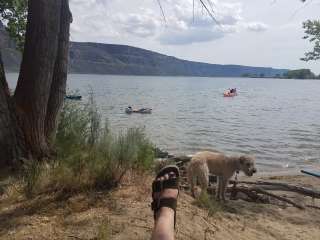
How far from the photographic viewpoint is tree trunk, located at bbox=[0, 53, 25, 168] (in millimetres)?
6047

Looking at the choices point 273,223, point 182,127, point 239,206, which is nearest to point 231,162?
point 239,206

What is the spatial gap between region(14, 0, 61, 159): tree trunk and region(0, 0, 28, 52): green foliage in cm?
372

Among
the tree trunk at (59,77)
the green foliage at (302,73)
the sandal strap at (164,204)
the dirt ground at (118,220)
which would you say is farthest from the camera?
the green foliage at (302,73)

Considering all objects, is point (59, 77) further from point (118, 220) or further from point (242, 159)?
point (242, 159)

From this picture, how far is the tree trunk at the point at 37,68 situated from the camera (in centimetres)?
623

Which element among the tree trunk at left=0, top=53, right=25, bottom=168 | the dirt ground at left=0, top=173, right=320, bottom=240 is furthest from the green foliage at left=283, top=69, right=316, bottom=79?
the tree trunk at left=0, top=53, right=25, bottom=168

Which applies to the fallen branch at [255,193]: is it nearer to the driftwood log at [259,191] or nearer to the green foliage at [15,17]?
the driftwood log at [259,191]

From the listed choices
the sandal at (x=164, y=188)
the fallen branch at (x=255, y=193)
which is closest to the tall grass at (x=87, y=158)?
the sandal at (x=164, y=188)

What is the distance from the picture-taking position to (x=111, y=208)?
523cm

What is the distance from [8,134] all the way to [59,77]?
4.46 feet

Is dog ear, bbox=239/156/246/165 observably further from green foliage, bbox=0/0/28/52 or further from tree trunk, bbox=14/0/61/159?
green foliage, bbox=0/0/28/52

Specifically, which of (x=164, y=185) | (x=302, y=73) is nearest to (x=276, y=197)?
(x=164, y=185)

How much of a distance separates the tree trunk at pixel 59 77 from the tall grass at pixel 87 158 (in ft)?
1.18

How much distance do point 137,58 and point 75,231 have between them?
19114cm
